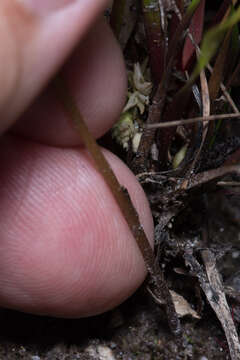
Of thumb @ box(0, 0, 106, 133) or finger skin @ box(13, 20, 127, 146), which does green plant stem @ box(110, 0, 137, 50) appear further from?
thumb @ box(0, 0, 106, 133)

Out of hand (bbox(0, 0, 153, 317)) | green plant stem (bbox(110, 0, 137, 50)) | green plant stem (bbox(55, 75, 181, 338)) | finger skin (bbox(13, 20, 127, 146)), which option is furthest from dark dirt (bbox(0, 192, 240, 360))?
green plant stem (bbox(110, 0, 137, 50))

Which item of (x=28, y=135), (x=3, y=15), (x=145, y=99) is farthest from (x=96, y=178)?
(x=3, y=15)

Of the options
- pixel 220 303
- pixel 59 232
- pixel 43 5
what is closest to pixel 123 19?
pixel 43 5

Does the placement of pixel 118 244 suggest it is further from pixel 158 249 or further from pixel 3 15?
pixel 3 15

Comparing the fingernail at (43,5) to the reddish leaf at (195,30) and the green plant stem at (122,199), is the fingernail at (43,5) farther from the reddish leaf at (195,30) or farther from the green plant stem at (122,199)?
the reddish leaf at (195,30)

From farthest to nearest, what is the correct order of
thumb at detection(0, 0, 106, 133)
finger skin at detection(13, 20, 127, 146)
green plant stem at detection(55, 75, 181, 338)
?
1. finger skin at detection(13, 20, 127, 146)
2. green plant stem at detection(55, 75, 181, 338)
3. thumb at detection(0, 0, 106, 133)
